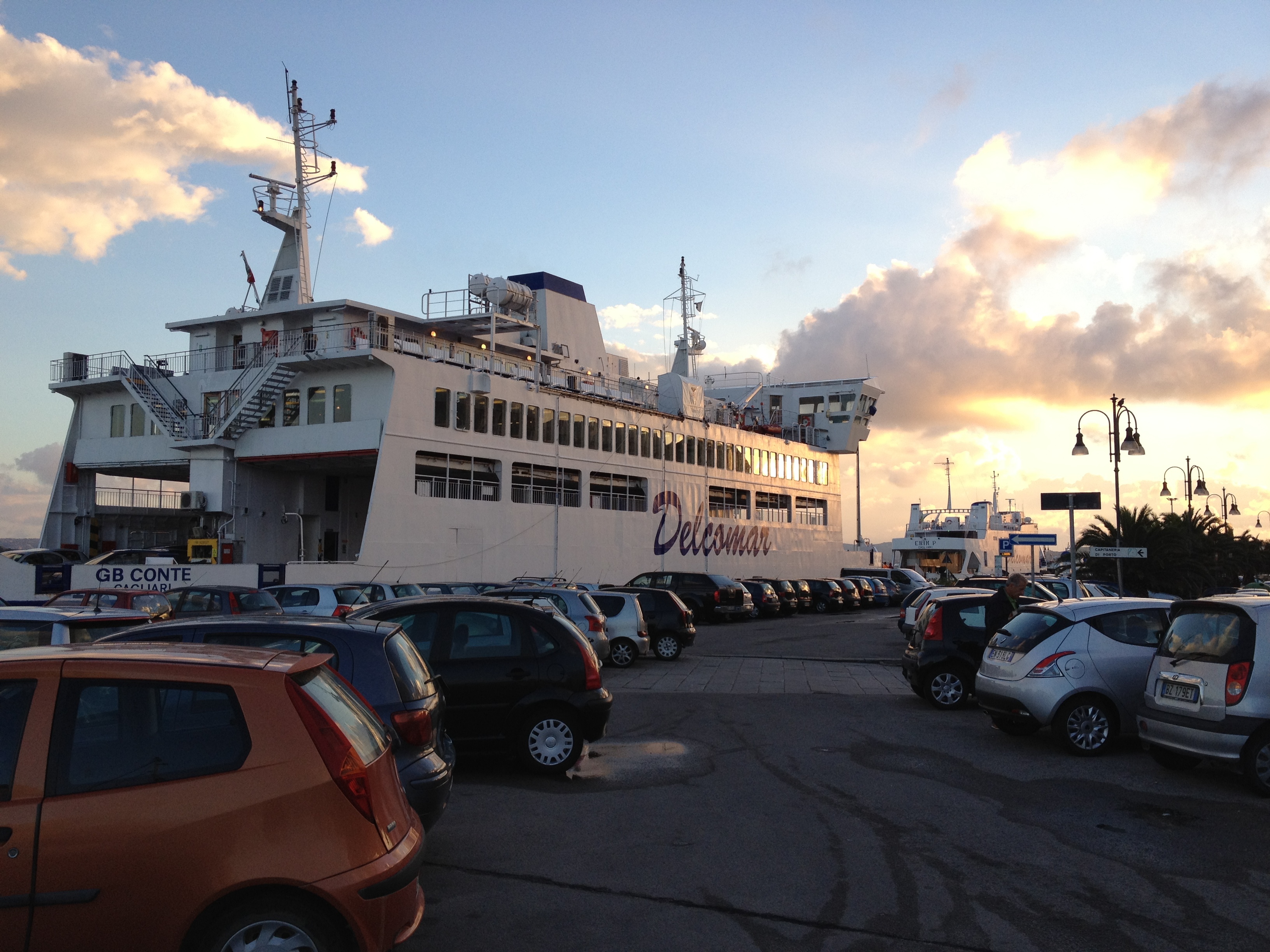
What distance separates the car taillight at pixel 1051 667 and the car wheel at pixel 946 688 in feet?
10.3

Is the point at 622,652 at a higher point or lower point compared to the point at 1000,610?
lower

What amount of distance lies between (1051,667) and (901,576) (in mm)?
38818

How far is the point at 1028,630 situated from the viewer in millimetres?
10258

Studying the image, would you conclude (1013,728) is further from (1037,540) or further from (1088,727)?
(1037,540)

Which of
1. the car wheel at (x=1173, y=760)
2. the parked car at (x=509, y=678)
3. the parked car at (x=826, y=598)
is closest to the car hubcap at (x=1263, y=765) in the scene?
the car wheel at (x=1173, y=760)

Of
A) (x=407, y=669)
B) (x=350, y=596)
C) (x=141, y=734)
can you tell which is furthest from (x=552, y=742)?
(x=350, y=596)

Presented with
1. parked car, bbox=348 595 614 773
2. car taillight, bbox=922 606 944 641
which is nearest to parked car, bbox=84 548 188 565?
parked car, bbox=348 595 614 773

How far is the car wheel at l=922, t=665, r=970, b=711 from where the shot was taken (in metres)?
12.9


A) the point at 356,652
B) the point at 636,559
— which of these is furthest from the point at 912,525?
the point at 356,652

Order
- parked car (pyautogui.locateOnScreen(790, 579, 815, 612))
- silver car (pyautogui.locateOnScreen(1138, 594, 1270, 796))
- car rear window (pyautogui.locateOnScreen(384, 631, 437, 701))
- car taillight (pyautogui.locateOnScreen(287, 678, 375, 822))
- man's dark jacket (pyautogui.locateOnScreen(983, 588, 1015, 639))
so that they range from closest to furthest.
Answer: car taillight (pyautogui.locateOnScreen(287, 678, 375, 822)) → car rear window (pyautogui.locateOnScreen(384, 631, 437, 701)) → silver car (pyautogui.locateOnScreen(1138, 594, 1270, 796)) → man's dark jacket (pyautogui.locateOnScreen(983, 588, 1015, 639)) → parked car (pyautogui.locateOnScreen(790, 579, 815, 612))

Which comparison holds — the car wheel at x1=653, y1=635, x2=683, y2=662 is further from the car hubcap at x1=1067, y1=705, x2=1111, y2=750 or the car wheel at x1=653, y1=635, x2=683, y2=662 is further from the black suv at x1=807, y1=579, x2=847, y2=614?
the black suv at x1=807, y1=579, x2=847, y2=614

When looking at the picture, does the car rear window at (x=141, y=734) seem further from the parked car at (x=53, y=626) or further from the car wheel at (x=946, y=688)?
the car wheel at (x=946, y=688)

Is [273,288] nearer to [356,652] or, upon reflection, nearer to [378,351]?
[378,351]

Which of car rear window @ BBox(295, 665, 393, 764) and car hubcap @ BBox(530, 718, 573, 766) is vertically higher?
car rear window @ BBox(295, 665, 393, 764)
